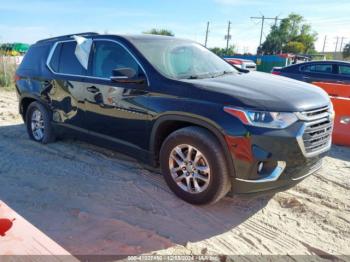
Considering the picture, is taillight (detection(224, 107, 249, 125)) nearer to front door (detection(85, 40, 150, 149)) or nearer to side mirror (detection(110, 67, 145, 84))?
front door (detection(85, 40, 150, 149))

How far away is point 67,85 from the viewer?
5082mm

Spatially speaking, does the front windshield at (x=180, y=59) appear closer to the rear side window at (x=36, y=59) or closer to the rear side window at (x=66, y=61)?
the rear side window at (x=66, y=61)

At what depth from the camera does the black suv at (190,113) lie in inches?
128

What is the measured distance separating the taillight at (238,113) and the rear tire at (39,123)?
3464mm

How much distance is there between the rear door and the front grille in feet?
9.79

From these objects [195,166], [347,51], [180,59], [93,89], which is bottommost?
[195,166]

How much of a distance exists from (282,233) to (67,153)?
142 inches

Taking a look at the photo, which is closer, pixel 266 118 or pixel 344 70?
pixel 266 118

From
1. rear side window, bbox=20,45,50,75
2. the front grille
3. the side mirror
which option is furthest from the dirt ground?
rear side window, bbox=20,45,50,75

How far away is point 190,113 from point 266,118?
76 cm

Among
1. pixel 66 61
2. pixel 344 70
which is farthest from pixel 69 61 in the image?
pixel 344 70

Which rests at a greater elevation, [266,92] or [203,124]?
[266,92]

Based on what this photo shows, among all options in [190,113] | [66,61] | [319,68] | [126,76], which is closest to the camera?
[190,113]

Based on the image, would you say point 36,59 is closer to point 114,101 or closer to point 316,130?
point 114,101
